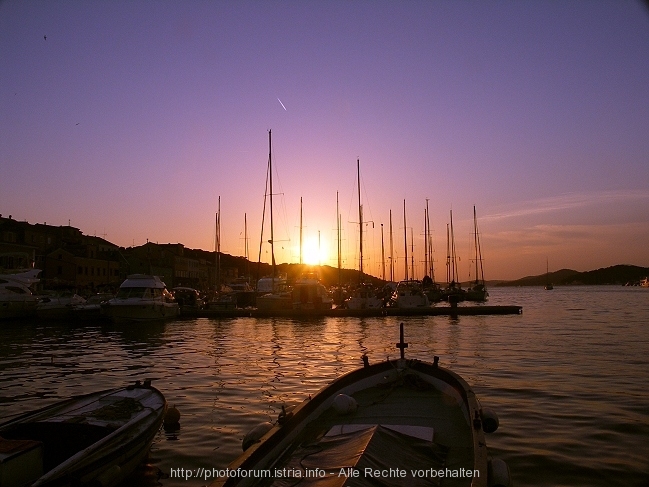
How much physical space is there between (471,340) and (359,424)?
2310cm

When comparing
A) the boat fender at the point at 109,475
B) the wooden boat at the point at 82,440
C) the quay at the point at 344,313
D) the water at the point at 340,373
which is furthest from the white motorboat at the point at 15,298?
the boat fender at the point at 109,475

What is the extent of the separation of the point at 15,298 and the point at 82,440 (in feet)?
134

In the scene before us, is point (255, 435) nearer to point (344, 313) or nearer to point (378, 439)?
point (378, 439)

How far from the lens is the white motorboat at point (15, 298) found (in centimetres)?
4322

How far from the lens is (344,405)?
969 cm

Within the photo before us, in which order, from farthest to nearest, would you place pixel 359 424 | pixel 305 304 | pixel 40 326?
pixel 305 304 → pixel 40 326 → pixel 359 424

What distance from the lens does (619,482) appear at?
9094 mm

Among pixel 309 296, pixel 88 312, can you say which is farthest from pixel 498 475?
pixel 309 296

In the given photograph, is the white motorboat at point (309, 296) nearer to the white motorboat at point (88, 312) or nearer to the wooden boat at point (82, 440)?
the white motorboat at point (88, 312)

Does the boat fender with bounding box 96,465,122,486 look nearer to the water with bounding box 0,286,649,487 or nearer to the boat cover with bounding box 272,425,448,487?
the water with bounding box 0,286,649,487

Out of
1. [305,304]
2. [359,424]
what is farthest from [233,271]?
[359,424]

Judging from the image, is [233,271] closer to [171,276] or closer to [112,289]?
[171,276]

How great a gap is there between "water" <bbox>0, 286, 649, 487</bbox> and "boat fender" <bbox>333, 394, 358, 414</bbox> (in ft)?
7.51

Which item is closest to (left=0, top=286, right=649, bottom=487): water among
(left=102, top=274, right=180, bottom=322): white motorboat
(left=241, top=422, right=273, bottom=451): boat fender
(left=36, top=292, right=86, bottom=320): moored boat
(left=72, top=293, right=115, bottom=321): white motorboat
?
(left=241, top=422, right=273, bottom=451): boat fender
